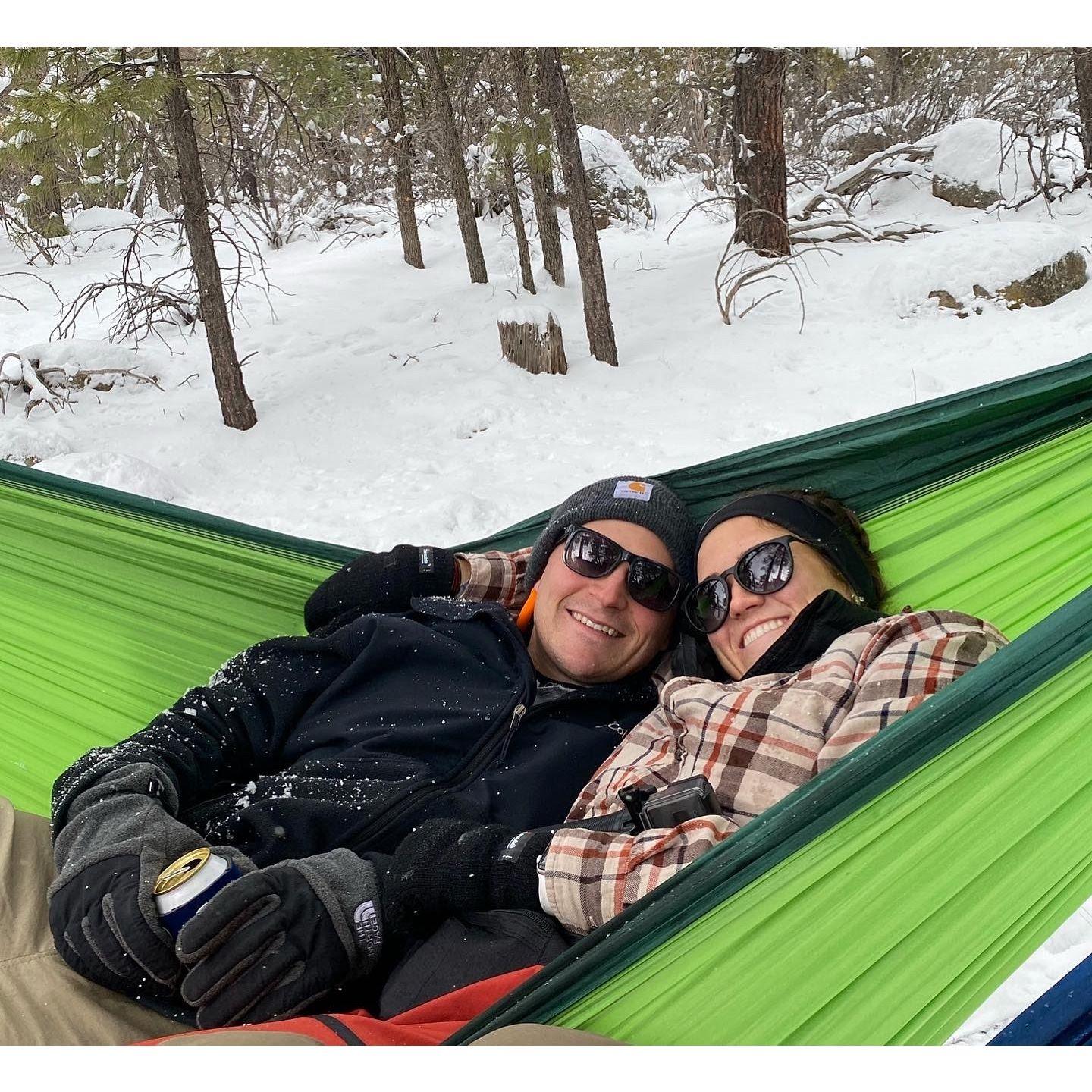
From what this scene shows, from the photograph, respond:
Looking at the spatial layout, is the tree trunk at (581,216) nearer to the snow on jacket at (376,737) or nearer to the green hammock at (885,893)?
the snow on jacket at (376,737)

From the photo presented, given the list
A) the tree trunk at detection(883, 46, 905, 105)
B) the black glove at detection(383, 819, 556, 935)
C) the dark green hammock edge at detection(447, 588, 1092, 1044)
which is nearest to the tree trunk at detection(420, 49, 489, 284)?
the tree trunk at detection(883, 46, 905, 105)

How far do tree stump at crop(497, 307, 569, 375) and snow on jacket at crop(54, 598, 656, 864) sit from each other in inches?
130

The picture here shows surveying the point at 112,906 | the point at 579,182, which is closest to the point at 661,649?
the point at 112,906

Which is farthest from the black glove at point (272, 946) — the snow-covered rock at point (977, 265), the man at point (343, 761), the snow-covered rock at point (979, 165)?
the snow-covered rock at point (979, 165)

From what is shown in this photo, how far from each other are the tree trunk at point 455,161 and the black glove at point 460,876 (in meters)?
5.09

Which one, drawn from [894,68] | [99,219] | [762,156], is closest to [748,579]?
[762,156]

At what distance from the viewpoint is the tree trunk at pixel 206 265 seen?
423 centimetres

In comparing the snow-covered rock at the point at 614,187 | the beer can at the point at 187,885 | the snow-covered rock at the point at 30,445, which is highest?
the snow-covered rock at the point at 614,187

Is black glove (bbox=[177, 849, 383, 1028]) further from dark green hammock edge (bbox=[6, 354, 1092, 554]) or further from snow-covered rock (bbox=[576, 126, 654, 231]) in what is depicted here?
snow-covered rock (bbox=[576, 126, 654, 231])

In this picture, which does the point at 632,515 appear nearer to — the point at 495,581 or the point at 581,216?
the point at 495,581

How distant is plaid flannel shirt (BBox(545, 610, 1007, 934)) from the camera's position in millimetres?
1069

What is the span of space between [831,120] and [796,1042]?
21.1 feet

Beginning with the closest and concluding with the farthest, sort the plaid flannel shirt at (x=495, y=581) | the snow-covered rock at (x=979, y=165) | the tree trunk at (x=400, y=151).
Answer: the plaid flannel shirt at (x=495, y=581) → the snow-covered rock at (x=979, y=165) → the tree trunk at (x=400, y=151)

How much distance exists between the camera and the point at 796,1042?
980mm
